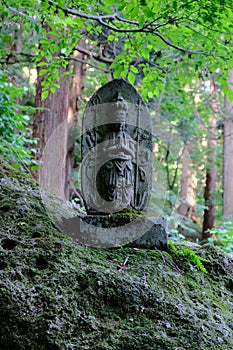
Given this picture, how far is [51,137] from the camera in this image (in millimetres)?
7109

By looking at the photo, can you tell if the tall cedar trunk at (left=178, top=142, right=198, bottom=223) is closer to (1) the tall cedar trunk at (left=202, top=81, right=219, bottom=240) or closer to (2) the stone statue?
(1) the tall cedar trunk at (left=202, top=81, right=219, bottom=240)

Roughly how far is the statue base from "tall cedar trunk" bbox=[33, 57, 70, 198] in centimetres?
372

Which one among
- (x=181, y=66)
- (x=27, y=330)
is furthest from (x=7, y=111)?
(x=27, y=330)

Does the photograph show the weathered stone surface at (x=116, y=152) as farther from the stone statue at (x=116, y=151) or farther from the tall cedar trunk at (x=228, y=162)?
the tall cedar trunk at (x=228, y=162)

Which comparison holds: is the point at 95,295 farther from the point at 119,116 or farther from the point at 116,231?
the point at 119,116

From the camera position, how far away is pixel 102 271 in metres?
2.53

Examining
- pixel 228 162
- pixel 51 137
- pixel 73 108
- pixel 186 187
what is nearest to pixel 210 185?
pixel 186 187

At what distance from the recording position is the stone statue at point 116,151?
358 cm

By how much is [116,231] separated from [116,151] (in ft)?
2.88

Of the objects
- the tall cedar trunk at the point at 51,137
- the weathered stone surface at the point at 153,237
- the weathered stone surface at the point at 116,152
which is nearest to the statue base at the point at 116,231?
the weathered stone surface at the point at 153,237

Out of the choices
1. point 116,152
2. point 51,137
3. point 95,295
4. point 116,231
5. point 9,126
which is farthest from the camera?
point 51,137

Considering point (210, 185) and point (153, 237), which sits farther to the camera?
point (210, 185)

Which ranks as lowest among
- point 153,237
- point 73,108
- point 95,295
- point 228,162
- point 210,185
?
point 95,295

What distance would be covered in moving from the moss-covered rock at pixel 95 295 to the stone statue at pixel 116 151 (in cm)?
66
